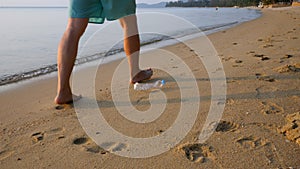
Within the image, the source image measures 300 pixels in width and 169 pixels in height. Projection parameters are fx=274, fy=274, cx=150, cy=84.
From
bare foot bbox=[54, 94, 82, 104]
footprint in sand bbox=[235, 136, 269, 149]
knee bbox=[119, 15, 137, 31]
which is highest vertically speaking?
knee bbox=[119, 15, 137, 31]

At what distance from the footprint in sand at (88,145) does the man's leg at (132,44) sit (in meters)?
1.19

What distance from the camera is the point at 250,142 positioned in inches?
59.9

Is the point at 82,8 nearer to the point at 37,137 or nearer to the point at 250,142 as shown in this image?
the point at 37,137

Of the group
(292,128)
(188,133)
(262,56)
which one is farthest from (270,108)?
(262,56)

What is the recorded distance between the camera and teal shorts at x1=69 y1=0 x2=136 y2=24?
221 cm

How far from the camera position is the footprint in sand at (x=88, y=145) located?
155 cm

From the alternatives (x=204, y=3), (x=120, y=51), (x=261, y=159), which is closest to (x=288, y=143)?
(x=261, y=159)

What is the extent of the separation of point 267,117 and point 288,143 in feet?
1.14

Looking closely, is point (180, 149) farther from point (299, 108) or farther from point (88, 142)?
point (299, 108)

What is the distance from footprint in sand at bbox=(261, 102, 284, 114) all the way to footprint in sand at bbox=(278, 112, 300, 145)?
0.10m

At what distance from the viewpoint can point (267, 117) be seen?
1801mm

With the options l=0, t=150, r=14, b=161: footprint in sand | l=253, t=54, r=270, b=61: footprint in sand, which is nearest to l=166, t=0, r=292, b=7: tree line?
l=253, t=54, r=270, b=61: footprint in sand

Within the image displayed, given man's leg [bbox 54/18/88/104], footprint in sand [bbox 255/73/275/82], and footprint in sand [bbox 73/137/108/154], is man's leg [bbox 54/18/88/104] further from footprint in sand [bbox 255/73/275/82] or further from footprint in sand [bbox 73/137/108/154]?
footprint in sand [bbox 255/73/275/82]

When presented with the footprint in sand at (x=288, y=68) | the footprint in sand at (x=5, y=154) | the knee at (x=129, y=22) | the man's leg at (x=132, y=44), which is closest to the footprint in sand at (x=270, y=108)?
the footprint in sand at (x=288, y=68)
